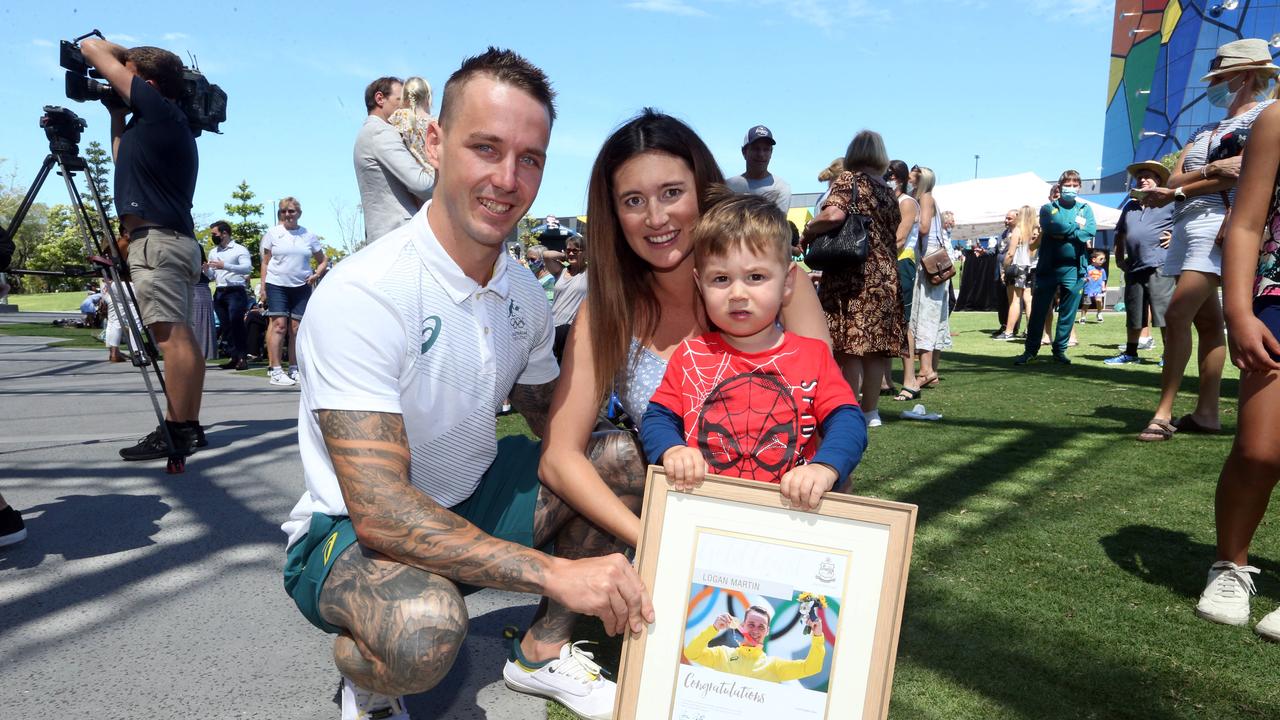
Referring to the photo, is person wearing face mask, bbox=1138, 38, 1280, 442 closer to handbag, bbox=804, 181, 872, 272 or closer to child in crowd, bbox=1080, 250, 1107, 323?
handbag, bbox=804, 181, 872, 272

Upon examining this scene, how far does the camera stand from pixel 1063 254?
8.70 metres

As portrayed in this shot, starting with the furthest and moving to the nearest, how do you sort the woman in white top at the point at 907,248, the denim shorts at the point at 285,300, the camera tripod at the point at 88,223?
the denim shorts at the point at 285,300
the woman in white top at the point at 907,248
the camera tripod at the point at 88,223

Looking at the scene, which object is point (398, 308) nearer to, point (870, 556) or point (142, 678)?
point (870, 556)

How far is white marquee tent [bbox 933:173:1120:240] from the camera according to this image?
26500mm

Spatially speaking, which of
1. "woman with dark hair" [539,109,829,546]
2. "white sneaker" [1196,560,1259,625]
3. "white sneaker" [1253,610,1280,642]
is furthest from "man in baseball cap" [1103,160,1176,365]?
"woman with dark hair" [539,109,829,546]

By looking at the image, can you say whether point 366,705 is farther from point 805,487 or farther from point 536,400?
point 805,487

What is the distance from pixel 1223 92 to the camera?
14.2 feet

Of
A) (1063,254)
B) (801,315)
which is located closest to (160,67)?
(801,315)

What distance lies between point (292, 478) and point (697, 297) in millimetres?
2958

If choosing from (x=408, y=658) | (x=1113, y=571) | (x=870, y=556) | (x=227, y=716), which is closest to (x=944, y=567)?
(x=1113, y=571)

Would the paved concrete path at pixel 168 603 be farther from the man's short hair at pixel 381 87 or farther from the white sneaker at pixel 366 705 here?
the man's short hair at pixel 381 87

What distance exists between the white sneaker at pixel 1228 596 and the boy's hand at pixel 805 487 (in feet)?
5.95

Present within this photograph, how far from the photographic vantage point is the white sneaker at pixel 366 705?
1.81 metres

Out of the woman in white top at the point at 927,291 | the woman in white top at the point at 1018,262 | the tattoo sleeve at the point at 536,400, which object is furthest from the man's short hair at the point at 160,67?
the woman in white top at the point at 1018,262
